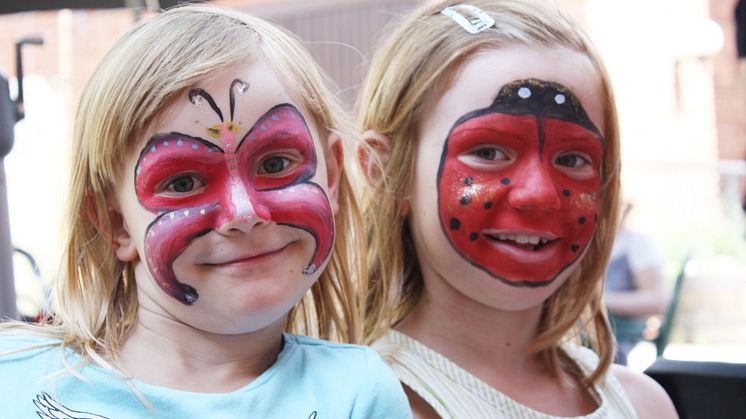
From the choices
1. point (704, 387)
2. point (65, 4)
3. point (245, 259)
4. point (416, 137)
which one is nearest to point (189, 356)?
point (245, 259)

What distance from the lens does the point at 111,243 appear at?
1535mm

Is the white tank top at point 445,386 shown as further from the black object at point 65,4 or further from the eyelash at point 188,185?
the black object at point 65,4

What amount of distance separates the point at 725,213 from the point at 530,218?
19.6ft

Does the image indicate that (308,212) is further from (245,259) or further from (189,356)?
(189,356)

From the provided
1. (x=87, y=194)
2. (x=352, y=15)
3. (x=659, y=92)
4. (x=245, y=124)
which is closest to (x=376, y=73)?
(x=245, y=124)

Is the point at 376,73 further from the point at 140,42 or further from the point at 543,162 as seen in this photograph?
the point at 140,42

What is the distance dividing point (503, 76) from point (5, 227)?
1221 mm

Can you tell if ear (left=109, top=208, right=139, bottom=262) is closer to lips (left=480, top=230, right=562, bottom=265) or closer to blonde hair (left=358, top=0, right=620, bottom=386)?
blonde hair (left=358, top=0, right=620, bottom=386)

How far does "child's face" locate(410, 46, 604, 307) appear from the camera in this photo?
1691mm

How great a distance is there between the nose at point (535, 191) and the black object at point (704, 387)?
0.67m

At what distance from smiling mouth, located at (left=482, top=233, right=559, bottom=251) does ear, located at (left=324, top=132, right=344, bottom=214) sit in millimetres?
312

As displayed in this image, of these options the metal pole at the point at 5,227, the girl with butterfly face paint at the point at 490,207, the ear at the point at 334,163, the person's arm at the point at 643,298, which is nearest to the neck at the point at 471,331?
the girl with butterfly face paint at the point at 490,207

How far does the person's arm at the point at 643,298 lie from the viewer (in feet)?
15.2

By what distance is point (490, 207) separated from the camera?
1.69 m
